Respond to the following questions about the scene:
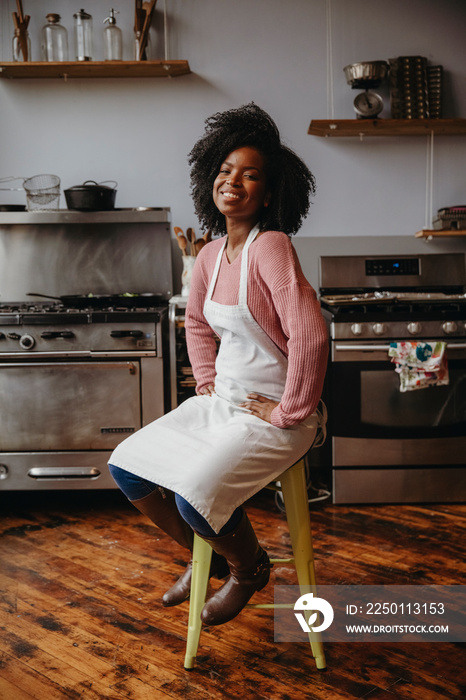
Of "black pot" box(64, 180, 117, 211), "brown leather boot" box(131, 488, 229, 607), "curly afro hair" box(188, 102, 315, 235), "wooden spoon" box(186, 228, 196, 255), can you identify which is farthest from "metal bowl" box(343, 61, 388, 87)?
"brown leather boot" box(131, 488, 229, 607)

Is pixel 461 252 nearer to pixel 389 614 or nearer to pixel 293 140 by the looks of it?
pixel 293 140

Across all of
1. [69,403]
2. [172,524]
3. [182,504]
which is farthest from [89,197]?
[182,504]

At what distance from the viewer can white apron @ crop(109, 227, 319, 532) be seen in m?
1.46

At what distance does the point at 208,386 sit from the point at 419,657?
92cm

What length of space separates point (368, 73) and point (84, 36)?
1.41 meters

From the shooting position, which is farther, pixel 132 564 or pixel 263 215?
pixel 132 564

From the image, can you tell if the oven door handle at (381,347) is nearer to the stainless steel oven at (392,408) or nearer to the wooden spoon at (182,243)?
the stainless steel oven at (392,408)

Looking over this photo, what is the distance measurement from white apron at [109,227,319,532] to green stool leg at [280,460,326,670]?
0.10 meters

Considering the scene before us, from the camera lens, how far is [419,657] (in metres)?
1.75

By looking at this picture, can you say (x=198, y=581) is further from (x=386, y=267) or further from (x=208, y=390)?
(x=386, y=267)

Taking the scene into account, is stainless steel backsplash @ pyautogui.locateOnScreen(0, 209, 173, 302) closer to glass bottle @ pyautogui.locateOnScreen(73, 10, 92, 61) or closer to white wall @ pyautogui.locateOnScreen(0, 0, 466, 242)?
white wall @ pyautogui.locateOnScreen(0, 0, 466, 242)

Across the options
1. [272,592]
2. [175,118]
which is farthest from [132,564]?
[175,118]

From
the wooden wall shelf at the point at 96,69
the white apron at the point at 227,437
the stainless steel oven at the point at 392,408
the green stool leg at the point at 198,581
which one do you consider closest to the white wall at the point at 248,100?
the wooden wall shelf at the point at 96,69

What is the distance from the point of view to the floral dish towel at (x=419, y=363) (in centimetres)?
281
